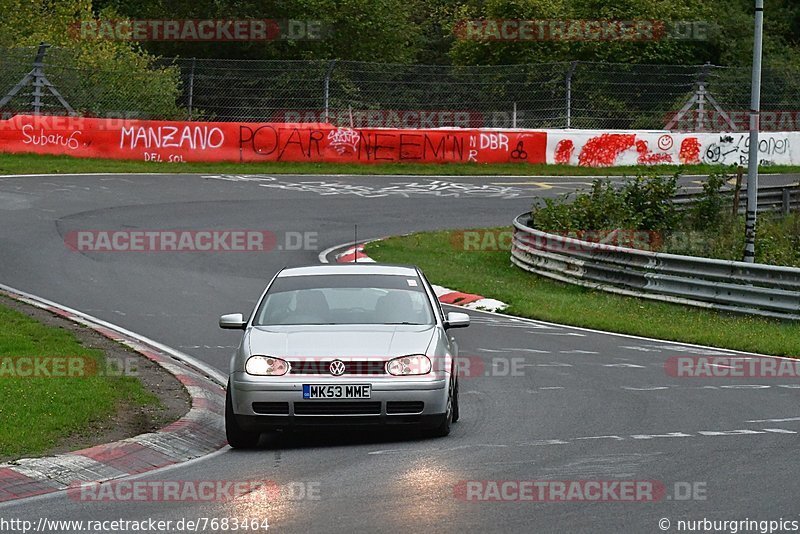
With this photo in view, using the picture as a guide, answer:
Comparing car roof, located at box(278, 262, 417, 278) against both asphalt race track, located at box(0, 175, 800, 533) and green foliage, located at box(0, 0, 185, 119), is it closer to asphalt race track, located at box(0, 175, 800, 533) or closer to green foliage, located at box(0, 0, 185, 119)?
asphalt race track, located at box(0, 175, 800, 533)

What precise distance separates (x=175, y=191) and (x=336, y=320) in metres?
20.3

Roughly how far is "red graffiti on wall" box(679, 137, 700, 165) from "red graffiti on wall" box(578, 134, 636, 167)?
183cm

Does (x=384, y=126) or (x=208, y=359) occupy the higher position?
(x=384, y=126)

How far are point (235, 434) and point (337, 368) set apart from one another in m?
0.96

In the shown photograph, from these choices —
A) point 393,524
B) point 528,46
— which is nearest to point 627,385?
point 393,524

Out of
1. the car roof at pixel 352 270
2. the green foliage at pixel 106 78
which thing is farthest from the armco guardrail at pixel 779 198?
the car roof at pixel 352 270

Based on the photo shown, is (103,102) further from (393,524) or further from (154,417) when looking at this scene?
(393,524)

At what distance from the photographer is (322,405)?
33.6ft

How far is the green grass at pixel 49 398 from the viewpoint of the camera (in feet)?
33.3

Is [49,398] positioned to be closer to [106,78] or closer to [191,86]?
[191,86]

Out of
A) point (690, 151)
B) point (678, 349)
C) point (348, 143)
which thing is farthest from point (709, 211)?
point (690, 151)

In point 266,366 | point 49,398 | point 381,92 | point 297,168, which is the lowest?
point 49,398

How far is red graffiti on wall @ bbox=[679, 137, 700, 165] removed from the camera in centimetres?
4056

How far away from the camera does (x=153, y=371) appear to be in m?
13.8
